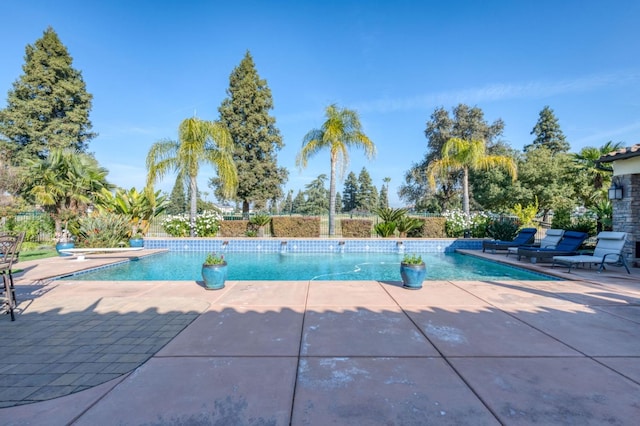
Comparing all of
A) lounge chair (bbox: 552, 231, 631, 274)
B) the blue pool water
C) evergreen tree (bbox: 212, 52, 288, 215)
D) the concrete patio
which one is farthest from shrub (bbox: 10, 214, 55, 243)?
lounge chair (bbox: 552, 231, 631, 274)

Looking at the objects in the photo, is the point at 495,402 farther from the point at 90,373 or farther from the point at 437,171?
the point at 437,171

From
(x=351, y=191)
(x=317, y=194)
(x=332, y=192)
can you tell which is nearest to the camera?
(x=332, y=192)

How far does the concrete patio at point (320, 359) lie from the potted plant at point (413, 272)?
0.59 metres

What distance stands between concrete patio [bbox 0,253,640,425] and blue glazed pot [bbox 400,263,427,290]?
584 millimetres

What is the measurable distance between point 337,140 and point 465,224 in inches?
321

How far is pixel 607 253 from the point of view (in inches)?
292

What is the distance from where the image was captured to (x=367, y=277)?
829cm

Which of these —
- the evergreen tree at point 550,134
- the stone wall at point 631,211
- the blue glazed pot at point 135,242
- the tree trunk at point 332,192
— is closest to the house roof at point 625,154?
the stone wall at point 631,211

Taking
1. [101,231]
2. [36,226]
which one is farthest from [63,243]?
[36,226]

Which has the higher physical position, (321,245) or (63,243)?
(63,243)

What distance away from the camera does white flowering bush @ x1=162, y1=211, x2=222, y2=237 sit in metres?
15.3

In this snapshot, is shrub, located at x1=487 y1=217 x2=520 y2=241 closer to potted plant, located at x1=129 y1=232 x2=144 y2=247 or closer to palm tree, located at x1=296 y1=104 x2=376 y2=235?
palm tree, located at x1=296 y1=104 x2=376 y2=235

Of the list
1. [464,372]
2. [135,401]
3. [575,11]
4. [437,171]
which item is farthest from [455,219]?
[135,401]

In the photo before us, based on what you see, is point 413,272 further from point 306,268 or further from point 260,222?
point 260,222
